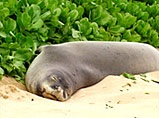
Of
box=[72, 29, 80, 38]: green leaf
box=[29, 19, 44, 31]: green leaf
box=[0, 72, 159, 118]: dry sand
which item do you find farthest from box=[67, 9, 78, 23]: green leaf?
box=[0, 72, 159, 118]: dry sand

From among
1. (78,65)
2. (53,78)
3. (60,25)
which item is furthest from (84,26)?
(53,78)

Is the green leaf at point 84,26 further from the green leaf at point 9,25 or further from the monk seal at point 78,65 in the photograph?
the green leaf at point 9,25

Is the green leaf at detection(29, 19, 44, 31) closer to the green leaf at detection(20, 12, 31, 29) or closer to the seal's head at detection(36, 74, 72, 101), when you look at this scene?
the green leaf at detection(20, 12, 31, 29)

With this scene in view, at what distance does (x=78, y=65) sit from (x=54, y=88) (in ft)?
1.71

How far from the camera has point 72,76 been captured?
14.3ft

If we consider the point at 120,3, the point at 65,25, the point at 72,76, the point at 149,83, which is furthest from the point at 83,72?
the point at 120,3

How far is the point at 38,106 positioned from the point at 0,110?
0.32 m

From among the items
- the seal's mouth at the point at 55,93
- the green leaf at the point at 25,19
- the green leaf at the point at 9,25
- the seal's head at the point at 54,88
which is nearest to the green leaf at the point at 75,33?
the green leaf at the point at 25,19

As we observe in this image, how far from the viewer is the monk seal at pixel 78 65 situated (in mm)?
4148

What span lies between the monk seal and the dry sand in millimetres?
98

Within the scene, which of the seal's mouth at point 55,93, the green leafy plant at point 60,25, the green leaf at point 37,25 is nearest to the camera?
the seal's mouth at point 55,93

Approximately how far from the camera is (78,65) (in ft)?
14.7

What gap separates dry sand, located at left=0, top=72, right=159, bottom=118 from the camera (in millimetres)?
3314

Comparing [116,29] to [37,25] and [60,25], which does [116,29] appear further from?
[37,25]
